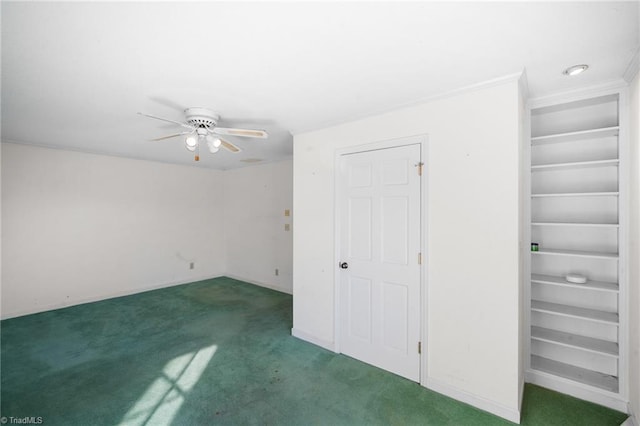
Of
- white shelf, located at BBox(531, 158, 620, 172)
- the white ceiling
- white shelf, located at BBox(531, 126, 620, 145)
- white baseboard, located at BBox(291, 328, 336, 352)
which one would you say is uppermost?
the white ceiling

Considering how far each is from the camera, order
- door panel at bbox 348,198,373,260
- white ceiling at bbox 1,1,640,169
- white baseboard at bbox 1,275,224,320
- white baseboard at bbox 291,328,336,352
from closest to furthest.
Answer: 1. white ceiling at bbox 1,1,640,169
2. door panel at bbox 348,198,373,260
3. white baseboard at bbox 291,328,336,352
4. white baseboard at bbox 1,275,224,320

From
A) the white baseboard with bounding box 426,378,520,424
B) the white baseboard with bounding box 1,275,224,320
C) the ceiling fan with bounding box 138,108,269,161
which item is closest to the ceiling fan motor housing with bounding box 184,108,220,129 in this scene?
the ceiling fan with bounding box 138,108,269,161

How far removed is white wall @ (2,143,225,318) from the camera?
392 centimetres

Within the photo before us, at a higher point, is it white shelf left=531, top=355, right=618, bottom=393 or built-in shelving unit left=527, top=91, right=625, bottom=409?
built-in shelving unit left=527, top=91, right=625, bottom=409

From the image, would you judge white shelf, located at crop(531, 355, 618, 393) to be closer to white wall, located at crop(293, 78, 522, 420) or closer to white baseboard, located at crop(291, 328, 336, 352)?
white wall, located at crop(293, 78, 522, 420)

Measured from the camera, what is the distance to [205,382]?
243 cm

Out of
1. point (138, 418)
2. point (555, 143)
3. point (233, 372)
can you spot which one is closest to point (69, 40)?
point (138, 418)

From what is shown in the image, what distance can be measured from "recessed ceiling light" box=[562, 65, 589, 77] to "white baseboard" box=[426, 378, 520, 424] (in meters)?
2.51

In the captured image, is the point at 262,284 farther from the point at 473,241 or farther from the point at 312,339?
the point at 473,241

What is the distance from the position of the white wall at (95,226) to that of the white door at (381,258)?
4.22 meters

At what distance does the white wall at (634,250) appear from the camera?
184 centimetres

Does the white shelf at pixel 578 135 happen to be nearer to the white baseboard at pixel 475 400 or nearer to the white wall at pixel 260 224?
the white baseboard at pixel 475 400

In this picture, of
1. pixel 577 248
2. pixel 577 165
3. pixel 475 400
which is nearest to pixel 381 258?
pixel 475 400

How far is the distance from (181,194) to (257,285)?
2.54m
